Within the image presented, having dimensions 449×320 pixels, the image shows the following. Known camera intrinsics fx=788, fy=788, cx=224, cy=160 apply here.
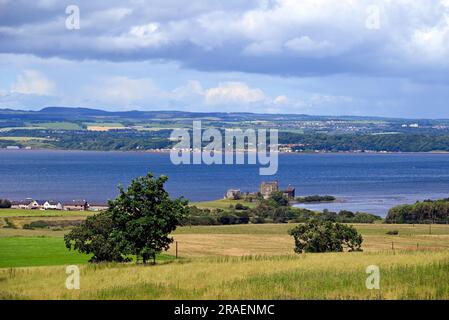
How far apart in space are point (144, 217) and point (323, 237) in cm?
1170

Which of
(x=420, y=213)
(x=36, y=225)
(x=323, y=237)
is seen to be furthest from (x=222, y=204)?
(x=323, y=237)

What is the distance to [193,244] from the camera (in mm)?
52938

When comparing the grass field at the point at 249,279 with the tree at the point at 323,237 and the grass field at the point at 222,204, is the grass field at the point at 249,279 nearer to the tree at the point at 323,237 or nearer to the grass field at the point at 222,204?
the tree at the point at 323,237

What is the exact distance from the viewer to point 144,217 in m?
32.9

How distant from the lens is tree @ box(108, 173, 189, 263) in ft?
108

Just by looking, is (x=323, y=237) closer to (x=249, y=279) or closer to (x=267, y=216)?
(x=249, y=279)

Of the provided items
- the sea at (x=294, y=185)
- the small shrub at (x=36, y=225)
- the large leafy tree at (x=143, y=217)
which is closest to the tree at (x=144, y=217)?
the large leafy tree at (x=143, y=217)

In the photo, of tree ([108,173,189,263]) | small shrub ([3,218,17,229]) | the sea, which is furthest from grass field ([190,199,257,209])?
tree ([108,173,189,263])

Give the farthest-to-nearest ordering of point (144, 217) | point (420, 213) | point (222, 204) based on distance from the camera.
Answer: point (222, 204) → point (420, 213) → point (144, 217)

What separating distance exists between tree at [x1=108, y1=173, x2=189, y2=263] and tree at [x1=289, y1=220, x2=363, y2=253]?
9.58 meters

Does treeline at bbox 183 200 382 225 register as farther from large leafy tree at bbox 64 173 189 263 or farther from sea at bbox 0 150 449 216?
large leafy tree at bbox 64 173 189 263

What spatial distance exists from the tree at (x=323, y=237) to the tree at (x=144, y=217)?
31.4ft
